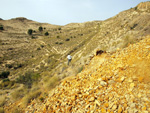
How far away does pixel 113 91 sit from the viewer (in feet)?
11.5

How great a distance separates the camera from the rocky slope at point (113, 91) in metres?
2.95

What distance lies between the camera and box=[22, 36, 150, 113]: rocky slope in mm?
2950

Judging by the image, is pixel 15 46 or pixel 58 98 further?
pixel 15 46

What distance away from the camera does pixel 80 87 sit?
4.52 metres

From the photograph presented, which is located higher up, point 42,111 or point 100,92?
point 100,92

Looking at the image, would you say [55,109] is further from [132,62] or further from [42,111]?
[132,62]

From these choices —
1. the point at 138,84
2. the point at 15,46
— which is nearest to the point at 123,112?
the point at 138,84

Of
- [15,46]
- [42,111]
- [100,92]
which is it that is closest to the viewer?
[100,92]

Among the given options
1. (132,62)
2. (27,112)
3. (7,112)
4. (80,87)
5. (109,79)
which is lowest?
(7,112)

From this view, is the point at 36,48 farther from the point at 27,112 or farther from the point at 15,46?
the point at 27,112

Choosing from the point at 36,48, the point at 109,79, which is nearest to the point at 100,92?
the point at 109,79

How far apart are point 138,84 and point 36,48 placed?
35.3 metres

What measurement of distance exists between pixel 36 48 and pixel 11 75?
15.6m

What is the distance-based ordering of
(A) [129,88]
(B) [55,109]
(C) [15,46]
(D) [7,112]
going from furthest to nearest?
(C) [15,46] → (D) [7,112] → (B) [55,109] → (A) [129,88]
